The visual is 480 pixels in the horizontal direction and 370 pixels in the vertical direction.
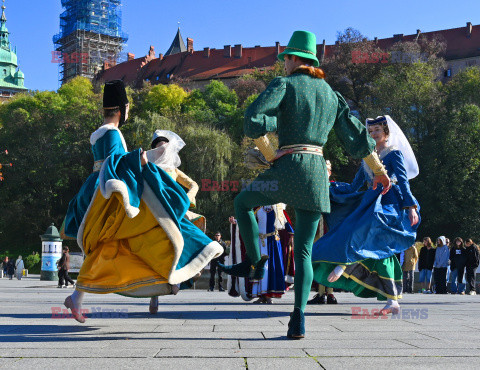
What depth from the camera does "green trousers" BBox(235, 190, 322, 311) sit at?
5188mm

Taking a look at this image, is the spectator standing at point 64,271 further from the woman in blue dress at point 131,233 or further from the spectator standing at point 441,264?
the woman in blue dress at point 131,233

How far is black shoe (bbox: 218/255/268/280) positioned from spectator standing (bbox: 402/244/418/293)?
574 inches

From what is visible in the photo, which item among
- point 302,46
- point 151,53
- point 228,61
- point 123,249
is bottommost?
point 123,249

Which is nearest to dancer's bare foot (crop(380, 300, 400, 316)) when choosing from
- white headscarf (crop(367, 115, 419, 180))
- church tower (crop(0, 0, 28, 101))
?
white headscarf (crop(367, 115, 419, 180))

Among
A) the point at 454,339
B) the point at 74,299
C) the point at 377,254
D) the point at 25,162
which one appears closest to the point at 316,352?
the point at 454,339

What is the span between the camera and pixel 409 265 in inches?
774

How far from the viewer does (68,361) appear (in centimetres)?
374

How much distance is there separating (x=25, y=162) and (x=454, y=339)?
57.6 meters

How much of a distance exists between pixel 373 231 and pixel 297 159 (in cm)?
262

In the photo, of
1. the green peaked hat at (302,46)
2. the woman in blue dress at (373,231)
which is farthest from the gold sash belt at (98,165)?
the woman in blue dress at (373,231)

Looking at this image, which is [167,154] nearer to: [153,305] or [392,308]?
[153,305]

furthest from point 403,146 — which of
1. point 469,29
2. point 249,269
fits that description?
point 469,29

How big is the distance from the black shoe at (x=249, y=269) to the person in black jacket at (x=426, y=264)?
15874 millimetres

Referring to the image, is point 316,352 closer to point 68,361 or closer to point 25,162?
point 68,361
